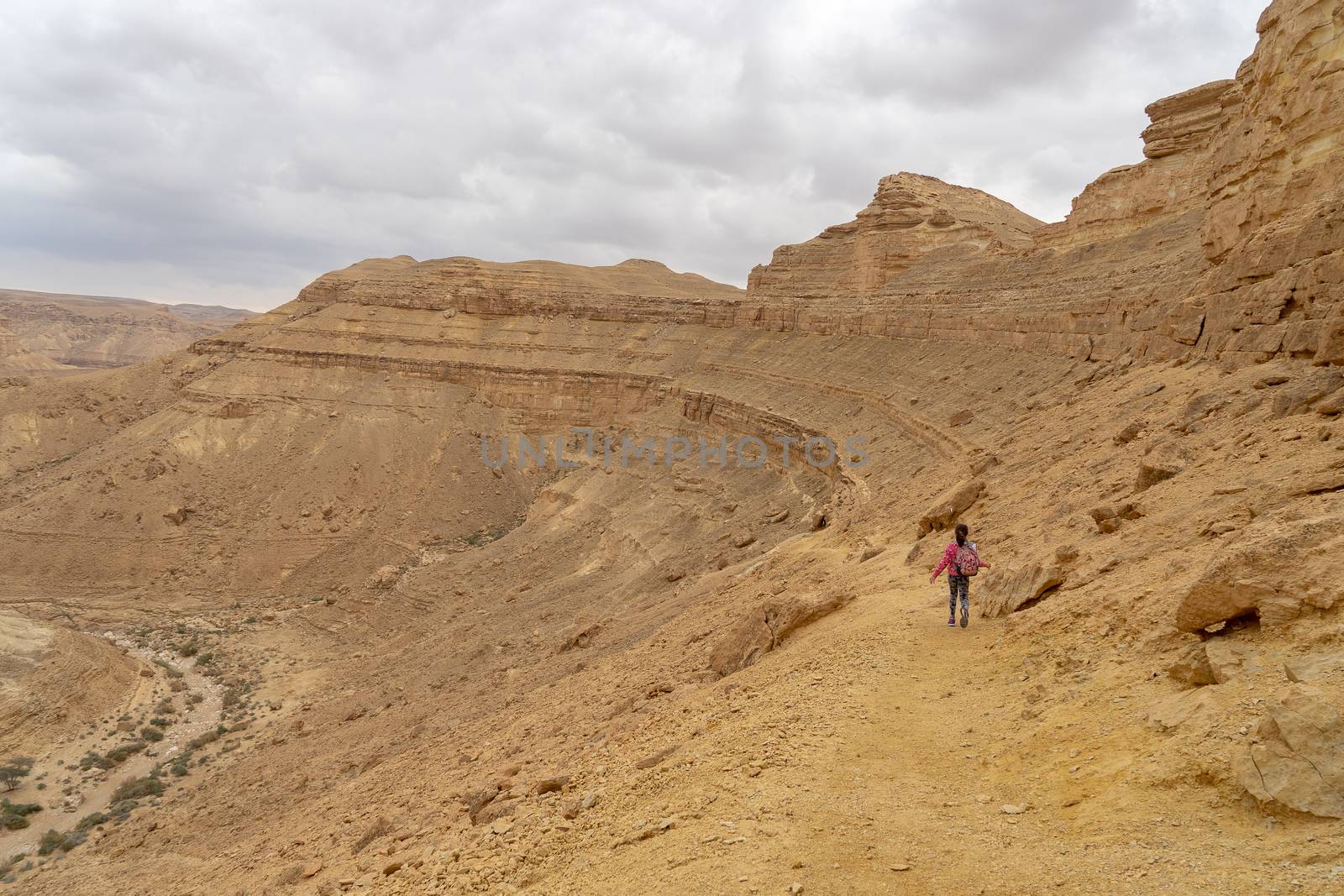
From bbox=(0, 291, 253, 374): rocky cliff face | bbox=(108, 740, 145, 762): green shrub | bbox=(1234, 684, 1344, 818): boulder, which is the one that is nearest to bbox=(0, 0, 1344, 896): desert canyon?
bbox=(1234, 684, 1344, 818): boulder

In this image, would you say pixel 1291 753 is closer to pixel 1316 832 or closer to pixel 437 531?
pixel 1316 832

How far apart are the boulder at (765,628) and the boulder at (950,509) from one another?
2.69 metres

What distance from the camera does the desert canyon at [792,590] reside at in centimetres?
426

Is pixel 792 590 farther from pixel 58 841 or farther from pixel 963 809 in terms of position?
pixel 58 841

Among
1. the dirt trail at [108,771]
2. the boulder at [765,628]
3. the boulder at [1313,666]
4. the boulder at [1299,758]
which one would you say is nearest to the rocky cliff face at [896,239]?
the boulder at [765,628]

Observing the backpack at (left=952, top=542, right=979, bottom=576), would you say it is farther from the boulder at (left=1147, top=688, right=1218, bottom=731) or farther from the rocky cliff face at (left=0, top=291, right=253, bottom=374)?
the rocky cliff face at (left=0, top=291, right=253, bottom=374)

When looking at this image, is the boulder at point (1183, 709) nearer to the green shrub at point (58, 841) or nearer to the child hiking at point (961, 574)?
the child hiking at point (961, 574)

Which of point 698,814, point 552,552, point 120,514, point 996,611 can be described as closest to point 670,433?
point 552,552

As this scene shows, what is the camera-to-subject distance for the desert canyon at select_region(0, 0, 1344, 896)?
4258 millimetres

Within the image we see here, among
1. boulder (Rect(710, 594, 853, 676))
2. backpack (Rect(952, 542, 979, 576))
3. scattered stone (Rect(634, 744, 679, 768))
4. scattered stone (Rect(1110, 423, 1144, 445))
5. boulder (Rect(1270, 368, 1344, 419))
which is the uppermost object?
boulder (Rect(1270, 368, 1344, 419))

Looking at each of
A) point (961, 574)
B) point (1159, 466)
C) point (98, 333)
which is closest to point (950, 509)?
point (1159, 466)

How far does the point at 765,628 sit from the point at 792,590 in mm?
2164

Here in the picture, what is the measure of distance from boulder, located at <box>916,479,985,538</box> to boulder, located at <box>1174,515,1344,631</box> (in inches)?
248

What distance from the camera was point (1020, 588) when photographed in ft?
22.9
